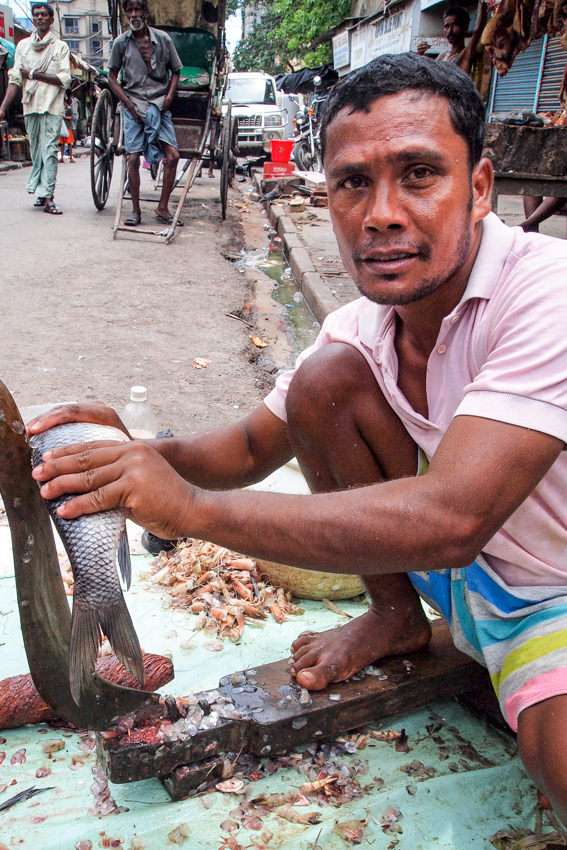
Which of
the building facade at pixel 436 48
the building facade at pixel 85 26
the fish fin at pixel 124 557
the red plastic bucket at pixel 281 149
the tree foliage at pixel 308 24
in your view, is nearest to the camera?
the fish fin at pixel 124 557

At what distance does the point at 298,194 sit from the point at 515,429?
1145 centimetres

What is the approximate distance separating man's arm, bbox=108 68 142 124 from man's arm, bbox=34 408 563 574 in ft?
24.1

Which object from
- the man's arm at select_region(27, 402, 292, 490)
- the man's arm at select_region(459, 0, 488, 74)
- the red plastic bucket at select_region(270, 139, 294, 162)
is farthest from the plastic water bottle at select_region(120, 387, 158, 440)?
the red plastic bucket at select_region(270, 139, 294, 162)

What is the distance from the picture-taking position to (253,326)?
5750 millimetres

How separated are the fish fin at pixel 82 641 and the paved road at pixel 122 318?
245 cm

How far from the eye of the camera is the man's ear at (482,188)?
5.12ft

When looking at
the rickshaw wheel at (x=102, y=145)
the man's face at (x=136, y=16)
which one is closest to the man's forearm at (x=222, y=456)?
the man's face at (x=136, y=16)

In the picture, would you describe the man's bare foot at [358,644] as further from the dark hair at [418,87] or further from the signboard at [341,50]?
the signboard at [341,50]

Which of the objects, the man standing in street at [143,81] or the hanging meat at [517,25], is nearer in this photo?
the hanging meat at [517,25]

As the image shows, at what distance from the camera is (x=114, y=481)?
3.97 feet

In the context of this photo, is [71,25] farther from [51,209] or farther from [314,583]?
[314,583]

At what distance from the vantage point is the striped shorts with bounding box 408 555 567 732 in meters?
1.33

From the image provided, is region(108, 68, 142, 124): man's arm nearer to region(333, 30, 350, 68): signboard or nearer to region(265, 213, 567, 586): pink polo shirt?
region(265, 213, 567, 586): pink polo shirt

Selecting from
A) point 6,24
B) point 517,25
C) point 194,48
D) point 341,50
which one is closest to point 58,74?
point 194,48
